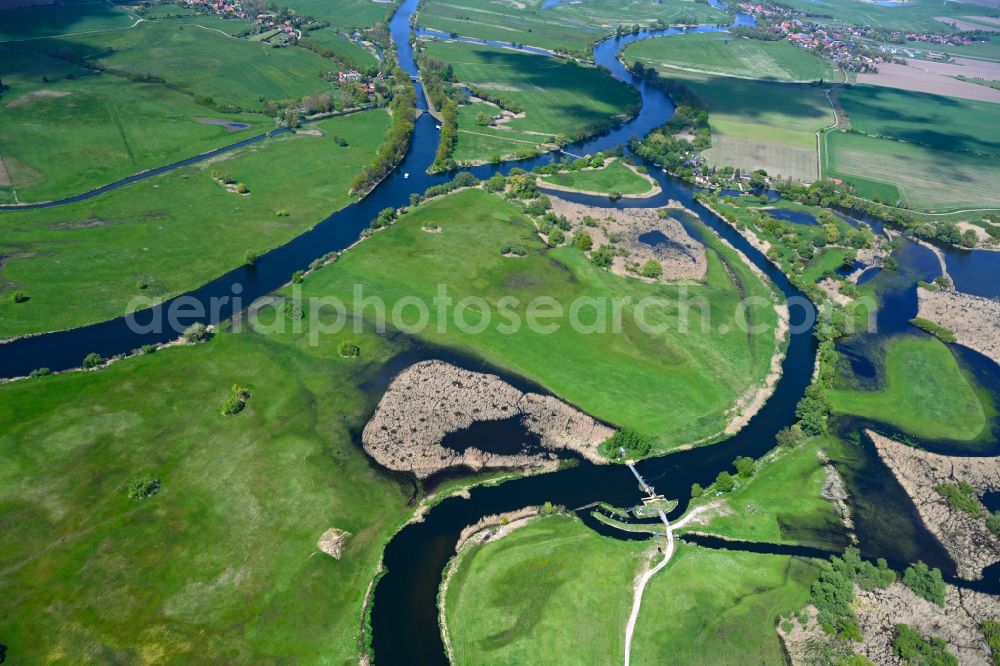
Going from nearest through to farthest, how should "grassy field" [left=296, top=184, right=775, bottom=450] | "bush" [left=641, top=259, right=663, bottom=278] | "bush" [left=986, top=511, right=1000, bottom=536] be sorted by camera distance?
"bush" [left=986, top=511, right=1000, bottom=536] → "grassy field" [left=296, top=184, right=775, bottom=450] → "bush" [left=641, top=259, right=663, bottom=278]

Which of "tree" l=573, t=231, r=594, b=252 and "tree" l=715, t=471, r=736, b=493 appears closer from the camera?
"tree" l=715, t=471, r=736, b=493

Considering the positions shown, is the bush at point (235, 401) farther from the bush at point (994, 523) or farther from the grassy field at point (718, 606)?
the bush at point (994, 523)

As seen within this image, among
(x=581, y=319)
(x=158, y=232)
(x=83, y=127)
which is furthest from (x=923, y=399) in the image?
(x=83, y=127)

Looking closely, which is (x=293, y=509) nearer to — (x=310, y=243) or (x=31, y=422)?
(x=31, y=422)

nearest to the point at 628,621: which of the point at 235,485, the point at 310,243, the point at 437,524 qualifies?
the point at 437,524

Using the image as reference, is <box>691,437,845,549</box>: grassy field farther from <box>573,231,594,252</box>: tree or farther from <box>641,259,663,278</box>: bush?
<box>573,231,594,252</box>: tree

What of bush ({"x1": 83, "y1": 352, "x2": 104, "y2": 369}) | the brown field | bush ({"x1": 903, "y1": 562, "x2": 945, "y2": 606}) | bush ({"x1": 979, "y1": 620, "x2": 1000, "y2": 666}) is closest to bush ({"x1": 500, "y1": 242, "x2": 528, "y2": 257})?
bush ({"x1": 83, "y1": 352, "x2": 104, "y2": 369})

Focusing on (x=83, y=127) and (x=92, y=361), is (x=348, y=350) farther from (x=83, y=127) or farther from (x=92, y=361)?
(x=83, y=127)

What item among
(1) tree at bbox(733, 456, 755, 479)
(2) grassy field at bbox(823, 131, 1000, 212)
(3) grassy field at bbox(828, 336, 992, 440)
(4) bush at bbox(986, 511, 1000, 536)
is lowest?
(4) bush at bbox(986, 511, 1000, 536)
